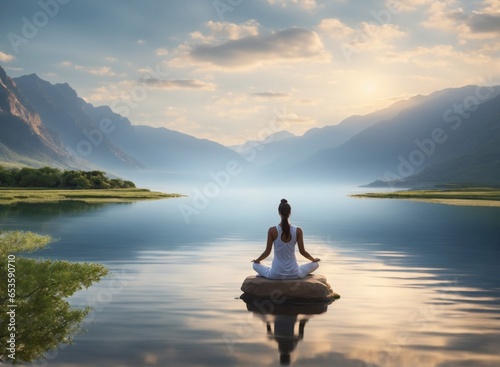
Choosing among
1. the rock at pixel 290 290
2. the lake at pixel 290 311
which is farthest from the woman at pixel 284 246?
the lake at pixel 290 311

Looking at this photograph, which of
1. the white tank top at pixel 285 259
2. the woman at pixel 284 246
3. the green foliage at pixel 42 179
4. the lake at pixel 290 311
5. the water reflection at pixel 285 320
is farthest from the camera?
the green foliage at pixel 42 179

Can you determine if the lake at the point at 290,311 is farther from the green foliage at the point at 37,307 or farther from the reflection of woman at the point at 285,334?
the green foliage at the point at 37,307

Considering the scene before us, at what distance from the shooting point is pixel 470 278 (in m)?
35.2

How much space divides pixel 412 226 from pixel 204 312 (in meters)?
59.9

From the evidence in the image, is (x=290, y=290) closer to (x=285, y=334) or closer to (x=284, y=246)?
(x=284, y=246)

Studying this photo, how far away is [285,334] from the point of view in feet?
67.2

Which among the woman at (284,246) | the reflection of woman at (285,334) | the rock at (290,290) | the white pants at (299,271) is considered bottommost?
the reflection of woman at (285,334)

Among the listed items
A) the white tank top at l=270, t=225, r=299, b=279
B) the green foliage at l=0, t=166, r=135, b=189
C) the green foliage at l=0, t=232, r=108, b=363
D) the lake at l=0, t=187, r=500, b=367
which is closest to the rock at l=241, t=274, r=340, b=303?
the white tank top at l=270, t=225, r=299, b=279

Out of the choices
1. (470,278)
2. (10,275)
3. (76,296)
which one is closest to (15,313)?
(10,275)

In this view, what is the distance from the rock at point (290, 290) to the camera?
25688 millimetres

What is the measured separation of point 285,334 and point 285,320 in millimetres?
2098

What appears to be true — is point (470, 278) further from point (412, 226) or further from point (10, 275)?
point (412, 226)

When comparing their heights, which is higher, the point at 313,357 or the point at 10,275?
the point at 10,275

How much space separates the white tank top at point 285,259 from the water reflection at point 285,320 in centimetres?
152
